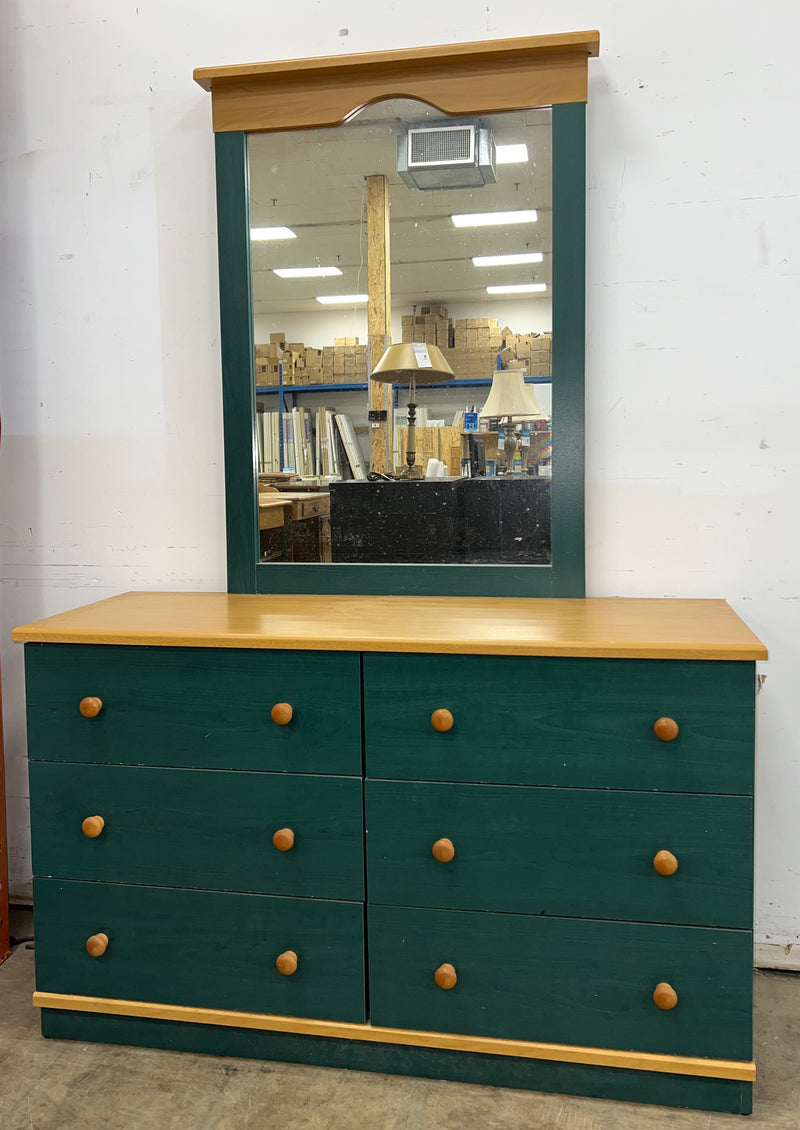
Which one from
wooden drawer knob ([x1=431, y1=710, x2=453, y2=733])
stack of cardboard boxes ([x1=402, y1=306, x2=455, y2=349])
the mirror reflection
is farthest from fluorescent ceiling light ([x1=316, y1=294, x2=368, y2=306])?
wooden drawer knob ([x1=431, y1=710, x2=453, y2=733])

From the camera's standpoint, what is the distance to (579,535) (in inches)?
80.8

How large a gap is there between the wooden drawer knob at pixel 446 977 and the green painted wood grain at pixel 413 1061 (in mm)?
165

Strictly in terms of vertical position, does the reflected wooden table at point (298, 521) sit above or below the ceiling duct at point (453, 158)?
below

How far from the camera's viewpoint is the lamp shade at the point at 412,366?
6.65 ft

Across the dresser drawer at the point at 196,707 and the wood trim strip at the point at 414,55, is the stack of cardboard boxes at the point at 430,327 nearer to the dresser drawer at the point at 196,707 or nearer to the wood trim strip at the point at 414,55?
the wood trim strip at the point at 414,55

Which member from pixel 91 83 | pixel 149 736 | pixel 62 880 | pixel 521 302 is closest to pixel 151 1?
pixel 91 83

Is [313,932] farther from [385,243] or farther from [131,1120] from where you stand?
[385,243]

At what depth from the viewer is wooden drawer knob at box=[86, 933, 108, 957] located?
1843mm

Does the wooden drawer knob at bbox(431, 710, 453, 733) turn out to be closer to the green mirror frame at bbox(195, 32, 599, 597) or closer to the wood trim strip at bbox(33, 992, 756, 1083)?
the green mirror frame at bbox(195, 32, 599, 597)

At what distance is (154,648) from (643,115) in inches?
61.9

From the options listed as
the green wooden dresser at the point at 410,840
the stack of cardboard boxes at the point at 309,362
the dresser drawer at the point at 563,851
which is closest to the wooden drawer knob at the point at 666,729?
the green wooden dresser at the point at 410,840

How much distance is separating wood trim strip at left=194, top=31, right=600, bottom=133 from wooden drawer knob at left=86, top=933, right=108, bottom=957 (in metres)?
1.82

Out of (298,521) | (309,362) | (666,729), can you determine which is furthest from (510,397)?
(666,729)

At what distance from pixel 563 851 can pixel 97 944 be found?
38.4 inches
